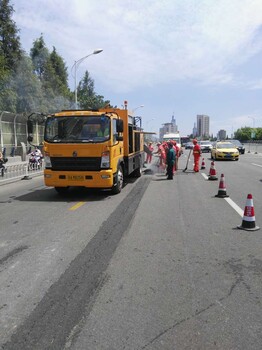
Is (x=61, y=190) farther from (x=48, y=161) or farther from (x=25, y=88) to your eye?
(x=25, y=88)

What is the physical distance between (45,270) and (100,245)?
1.27 m

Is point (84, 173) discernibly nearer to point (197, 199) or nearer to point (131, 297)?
point (197, 199)

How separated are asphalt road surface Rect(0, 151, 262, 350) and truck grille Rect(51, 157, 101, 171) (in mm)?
1849

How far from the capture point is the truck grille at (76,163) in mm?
10477

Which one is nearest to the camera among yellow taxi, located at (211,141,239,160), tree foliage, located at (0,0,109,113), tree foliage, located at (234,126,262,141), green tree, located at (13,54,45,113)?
yellow taxi, located at (211,141,239,160)

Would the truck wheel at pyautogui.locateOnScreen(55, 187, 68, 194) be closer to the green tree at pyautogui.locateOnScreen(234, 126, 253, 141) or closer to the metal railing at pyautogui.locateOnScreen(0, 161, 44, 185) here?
the metal railing at pyautogui.locateOnScreen(0, 161, 44, 185)

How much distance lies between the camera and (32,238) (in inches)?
253

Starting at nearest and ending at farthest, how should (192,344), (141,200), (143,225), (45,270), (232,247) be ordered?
(192,344), (45,270), (232,247), (143,225), (141,200)

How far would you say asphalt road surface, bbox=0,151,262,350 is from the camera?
10.8ft

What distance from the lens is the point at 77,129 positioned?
10789mm

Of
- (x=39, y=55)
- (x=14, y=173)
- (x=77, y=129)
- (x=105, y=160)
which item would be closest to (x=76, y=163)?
(x=105, y=160)

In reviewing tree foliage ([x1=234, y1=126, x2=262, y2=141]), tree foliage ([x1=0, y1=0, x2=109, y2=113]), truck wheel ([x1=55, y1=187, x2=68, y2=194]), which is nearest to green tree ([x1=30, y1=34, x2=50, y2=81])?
tree foliage ([x1=0, y1=0, x2=109, y2=113])

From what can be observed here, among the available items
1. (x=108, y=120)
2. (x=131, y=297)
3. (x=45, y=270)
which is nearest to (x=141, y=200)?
(x=108, y=120)

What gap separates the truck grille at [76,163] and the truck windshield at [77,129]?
49 cm
